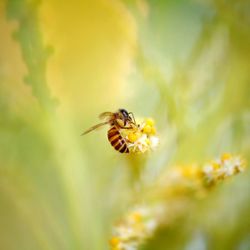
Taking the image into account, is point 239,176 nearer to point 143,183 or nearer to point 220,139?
point 220,139

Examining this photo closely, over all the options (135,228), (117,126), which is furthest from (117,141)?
(135,228)

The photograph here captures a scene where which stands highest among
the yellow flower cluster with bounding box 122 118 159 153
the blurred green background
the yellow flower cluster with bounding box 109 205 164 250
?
the blurred green background

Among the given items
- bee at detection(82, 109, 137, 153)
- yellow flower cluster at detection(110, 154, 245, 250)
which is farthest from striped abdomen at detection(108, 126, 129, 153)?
yellow flower cluster at detection(110, 154, 245, 250)

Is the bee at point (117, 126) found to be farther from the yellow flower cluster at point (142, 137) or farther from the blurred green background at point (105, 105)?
the blurred green background at point (105, 105)

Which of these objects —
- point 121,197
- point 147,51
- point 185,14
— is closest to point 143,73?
point 147,51

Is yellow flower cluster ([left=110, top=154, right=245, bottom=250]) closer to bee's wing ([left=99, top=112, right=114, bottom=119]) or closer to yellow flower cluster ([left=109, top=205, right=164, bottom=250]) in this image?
yellow flower cluster ([left=109, top=205, right=164, bottom=250])

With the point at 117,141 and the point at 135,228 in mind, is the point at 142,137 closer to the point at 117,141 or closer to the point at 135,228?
the point at 117,141
